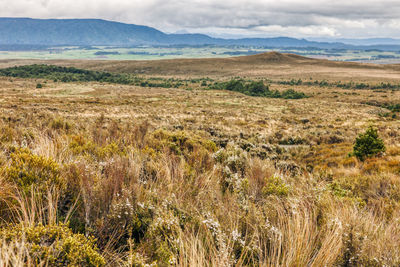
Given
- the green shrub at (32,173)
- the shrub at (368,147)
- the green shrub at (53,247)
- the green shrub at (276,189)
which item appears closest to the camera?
the green shrub at (53,247)

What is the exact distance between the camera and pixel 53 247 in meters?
1.78

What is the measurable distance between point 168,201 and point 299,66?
164 meters

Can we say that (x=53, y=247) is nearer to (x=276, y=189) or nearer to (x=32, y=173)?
(x=32, y=173)

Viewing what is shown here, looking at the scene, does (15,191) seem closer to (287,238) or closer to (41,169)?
(41,169)

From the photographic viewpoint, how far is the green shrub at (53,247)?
5.50ft

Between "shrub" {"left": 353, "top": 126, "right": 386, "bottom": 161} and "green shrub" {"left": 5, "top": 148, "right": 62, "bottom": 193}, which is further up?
"green shrub" {"left": 5, "top": 148, "right": 62, "bottom": 193}

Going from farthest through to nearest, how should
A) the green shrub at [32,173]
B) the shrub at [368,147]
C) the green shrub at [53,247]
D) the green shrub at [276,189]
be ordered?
the shrub at [368,147] → the green shrub at [276,189] → the green shrub at [32,173] → the green shrub at [53,247]

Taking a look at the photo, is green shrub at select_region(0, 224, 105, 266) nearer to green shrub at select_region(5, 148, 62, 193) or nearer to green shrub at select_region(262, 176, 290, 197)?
green shrub at select_region(5, 148, 62, 193)

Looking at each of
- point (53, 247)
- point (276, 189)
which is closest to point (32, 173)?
point (53, 247)

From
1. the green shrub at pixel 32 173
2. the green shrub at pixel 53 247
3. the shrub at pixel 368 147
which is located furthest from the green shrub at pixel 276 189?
the shrub at pixel 368 147

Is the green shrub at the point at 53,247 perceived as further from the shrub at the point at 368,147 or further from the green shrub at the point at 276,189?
the shrub at the point at 368,147

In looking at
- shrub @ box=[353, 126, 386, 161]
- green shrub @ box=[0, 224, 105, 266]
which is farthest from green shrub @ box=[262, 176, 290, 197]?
shrub @ box=[353, 126, 386, 161]

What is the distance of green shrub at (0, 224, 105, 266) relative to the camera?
1.68 m

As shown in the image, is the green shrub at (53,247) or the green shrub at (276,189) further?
the green shrub at (276,189)
